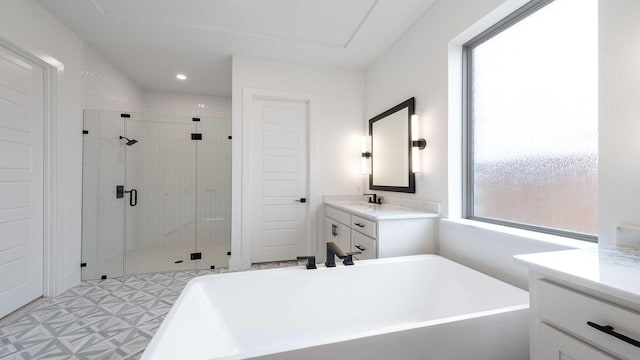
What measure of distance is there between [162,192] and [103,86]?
148 centimetres

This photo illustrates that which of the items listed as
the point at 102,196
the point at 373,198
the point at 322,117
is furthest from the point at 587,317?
the point at 102,196

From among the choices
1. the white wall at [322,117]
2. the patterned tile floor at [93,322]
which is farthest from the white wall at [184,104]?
the patterned tile floor at [93,322]

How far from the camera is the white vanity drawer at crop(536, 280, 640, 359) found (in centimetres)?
59

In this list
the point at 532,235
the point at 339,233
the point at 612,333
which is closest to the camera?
the point at 612,333

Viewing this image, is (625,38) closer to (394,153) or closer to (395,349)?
(395,349)

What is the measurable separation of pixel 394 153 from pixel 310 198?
1.20 m

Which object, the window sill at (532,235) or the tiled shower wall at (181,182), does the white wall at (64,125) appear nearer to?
the tiled shower wall at (181,182)

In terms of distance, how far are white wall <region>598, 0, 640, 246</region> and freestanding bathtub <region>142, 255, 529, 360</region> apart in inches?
21.7

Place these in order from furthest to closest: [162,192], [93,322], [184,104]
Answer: [184,104] < [162,192] < [93,322]

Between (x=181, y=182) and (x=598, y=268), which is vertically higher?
(x=181, y=182)

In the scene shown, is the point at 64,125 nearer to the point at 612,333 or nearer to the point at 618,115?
the point at 612,333

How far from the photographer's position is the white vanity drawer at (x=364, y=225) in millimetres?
1982

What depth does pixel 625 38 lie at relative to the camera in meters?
1.02

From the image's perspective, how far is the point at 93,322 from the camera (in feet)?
6.34
